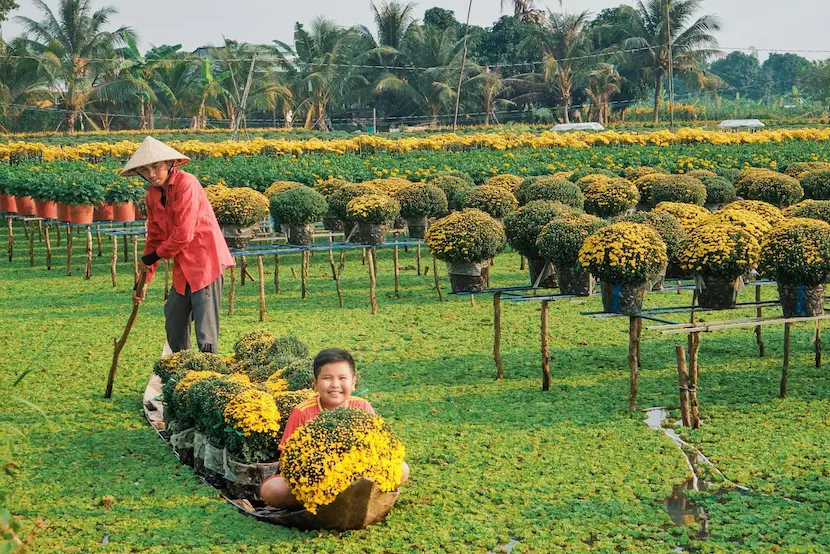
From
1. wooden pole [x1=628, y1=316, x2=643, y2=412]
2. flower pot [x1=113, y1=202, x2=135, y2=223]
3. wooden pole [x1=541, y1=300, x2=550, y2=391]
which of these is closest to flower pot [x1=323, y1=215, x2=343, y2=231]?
flower pot [x1=113, y1=202, x2=135, y2=223]

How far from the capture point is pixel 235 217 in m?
11.5

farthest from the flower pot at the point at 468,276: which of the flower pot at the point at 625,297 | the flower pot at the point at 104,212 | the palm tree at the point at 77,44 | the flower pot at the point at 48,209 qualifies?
the palm tree at the point at 77,44

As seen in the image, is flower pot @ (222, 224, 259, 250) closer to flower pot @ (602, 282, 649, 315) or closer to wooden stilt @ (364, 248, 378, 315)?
wooden stilt @ (364, 248, 378, 315)

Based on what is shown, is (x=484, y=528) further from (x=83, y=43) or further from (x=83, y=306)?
(x=83, y=43)

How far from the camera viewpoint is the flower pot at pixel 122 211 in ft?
49.9

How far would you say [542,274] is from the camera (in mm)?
8555

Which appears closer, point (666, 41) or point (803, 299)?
point (803, 299)

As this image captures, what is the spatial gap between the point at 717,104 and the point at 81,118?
32048mm

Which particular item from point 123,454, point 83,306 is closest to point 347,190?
point 83,306

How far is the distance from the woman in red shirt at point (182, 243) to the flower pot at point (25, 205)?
999 cm

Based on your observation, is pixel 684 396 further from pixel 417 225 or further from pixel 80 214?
pixel 80 214

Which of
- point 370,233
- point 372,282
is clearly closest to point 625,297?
point 372,282

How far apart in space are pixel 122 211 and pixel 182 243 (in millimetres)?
8220

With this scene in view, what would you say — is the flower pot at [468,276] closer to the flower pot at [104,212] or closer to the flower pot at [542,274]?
the flower pot at [542,274]
